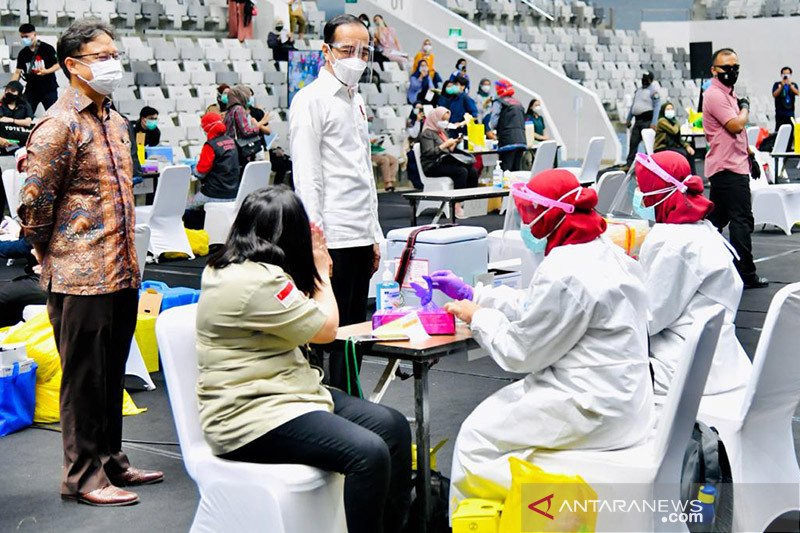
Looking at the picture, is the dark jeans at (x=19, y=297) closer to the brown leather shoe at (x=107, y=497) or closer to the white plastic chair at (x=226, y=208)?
the brown leather shoe at (x=107, y=497)

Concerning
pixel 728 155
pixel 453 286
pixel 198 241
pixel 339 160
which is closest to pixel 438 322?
pixel 453 286

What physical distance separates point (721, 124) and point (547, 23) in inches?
784

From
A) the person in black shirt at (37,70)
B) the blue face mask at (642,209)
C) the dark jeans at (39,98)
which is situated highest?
the person in black shirt at (37,70)

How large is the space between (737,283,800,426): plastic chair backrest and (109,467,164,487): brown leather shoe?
86.1 inches

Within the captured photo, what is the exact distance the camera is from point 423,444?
3.58 metres

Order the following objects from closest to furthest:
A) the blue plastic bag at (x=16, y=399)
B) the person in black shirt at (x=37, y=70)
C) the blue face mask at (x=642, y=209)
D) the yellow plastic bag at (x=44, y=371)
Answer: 1. the blue face mask at (x=642, y=209)
2. the blue plastic bag at (x=16, y=399)
3. the yellow plastic bag at (x=44, y=371)
4. the person in black shirt at (x=37, y=70)

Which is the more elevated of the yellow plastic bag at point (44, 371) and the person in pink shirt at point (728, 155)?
the person in pink shirt at point (728, 155)

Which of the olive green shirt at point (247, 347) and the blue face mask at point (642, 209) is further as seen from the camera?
the blue face mask at point (642, 209)

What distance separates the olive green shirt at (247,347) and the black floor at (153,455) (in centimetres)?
94

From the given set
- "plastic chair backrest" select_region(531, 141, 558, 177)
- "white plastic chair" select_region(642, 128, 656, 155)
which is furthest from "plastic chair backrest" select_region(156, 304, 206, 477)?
"white plastic chair" select_region(642, 128, 656, 155)

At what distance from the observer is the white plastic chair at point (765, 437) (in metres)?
3.38

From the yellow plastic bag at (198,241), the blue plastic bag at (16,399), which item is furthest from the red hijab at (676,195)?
the yellow plastic bag at (198,241)

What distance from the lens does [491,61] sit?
22.9 m

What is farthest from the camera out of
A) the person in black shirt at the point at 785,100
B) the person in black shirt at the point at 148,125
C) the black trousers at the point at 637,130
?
the person in black shirt at the point at 785,100
